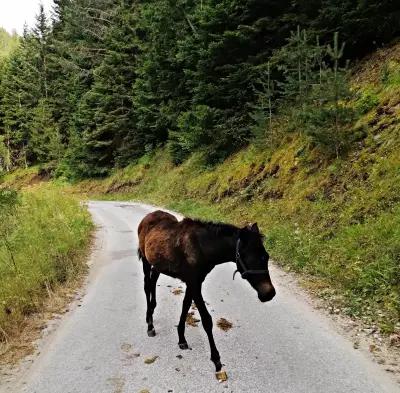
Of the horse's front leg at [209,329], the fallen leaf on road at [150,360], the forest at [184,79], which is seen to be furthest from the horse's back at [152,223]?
the forest at [184,79]

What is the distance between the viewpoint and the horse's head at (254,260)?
185 inches

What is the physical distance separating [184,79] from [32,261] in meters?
22.7

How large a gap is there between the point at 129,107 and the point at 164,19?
38.0ft

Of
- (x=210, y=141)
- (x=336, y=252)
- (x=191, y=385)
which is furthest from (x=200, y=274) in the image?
(x=210, y=141)

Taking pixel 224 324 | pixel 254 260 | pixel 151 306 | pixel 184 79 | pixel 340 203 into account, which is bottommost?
pixel 224 324

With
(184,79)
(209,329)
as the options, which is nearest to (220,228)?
(209,329)

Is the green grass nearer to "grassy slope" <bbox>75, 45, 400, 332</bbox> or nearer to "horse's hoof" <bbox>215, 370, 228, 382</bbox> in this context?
"horse's hoof" <bbox>215, 370, 228, 382</bbox>

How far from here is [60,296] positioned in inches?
323

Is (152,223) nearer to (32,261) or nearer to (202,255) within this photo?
(202,255)

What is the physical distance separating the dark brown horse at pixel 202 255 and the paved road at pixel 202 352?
368 mm

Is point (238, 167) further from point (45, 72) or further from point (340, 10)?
point (45, 72)

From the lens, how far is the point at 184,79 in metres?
29.2

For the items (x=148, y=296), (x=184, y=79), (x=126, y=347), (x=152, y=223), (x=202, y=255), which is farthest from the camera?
(x=184, y=79)

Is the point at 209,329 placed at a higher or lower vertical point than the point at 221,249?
lower
